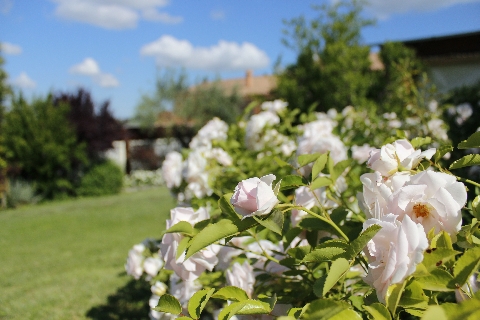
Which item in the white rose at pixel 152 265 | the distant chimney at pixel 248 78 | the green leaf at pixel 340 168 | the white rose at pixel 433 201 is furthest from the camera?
the distant chimney at pixel 248 78

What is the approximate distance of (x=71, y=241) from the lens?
294 inches

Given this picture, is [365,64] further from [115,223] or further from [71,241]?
[71,241]

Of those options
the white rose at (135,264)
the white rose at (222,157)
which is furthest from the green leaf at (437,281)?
the white rose at (135,264)

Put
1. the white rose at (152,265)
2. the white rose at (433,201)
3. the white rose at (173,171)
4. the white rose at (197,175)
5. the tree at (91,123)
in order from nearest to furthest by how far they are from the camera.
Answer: the white rose at (433,201)
the white rose at (197,175)
the white rose at (152,265)
the white rose at (173,171)
the tree at (91,123)

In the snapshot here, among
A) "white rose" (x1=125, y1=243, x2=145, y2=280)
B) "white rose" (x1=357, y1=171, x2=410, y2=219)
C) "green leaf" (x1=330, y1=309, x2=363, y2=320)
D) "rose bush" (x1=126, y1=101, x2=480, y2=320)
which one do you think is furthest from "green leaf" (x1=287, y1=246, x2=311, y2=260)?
"white rose" (x1=125, y1=243, x2=145, y2=280)

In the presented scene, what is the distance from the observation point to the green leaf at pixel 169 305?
0.91 m

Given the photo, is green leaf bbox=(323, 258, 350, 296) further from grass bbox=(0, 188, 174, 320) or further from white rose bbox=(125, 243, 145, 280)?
white rose bbox=(125, 243, 145, 280)

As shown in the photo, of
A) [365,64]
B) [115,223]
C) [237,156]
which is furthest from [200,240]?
[365,64]

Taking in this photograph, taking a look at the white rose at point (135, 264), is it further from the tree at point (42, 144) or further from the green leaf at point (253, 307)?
the tree at point (42, 144)

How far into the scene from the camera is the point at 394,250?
68cm

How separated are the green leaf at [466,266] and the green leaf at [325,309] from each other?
0.18 m

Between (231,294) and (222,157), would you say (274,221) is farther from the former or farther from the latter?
(222,157)

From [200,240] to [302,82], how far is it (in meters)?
15.3

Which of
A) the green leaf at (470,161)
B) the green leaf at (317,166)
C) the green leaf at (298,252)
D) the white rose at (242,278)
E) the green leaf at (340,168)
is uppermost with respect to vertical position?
the green leaf at (470,161)
